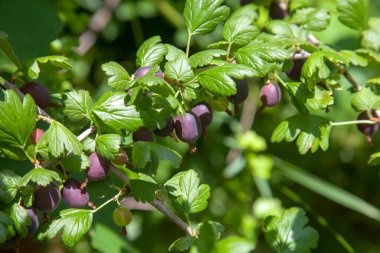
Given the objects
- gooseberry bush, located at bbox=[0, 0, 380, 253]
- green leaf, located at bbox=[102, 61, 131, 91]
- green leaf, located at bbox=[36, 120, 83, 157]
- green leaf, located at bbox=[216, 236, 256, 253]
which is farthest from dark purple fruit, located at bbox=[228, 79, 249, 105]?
green leaf, located at bbox=[216, 236, 256, 253]

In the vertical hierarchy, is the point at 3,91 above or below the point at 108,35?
above

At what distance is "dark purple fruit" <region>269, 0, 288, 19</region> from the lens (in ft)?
5.38

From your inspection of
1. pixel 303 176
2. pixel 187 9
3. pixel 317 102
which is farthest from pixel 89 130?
pixel 303 176

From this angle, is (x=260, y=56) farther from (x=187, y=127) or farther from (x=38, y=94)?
(x=38, y=94)

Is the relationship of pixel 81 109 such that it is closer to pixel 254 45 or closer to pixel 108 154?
pixel 108 154

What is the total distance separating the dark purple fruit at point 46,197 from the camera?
1057 mm

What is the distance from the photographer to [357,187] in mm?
2645

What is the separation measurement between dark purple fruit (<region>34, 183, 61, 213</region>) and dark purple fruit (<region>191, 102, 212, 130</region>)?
0.92ft

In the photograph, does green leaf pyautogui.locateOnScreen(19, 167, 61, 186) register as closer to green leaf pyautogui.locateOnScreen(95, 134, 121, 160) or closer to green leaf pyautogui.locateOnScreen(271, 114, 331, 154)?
green leaf pyautogui.locateOnScreen(95, 134, 121, 160)

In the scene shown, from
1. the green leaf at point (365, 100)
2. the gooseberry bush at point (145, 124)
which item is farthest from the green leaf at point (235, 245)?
the green leaf at point (365, 100)

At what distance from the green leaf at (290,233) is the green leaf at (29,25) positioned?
72 centimetres

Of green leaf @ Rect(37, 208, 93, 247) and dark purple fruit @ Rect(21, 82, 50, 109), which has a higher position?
dark purple fruit @ Rect(21, 82, 50, 109)

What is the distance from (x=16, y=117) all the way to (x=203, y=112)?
1.06 feet

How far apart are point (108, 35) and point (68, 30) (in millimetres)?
323
